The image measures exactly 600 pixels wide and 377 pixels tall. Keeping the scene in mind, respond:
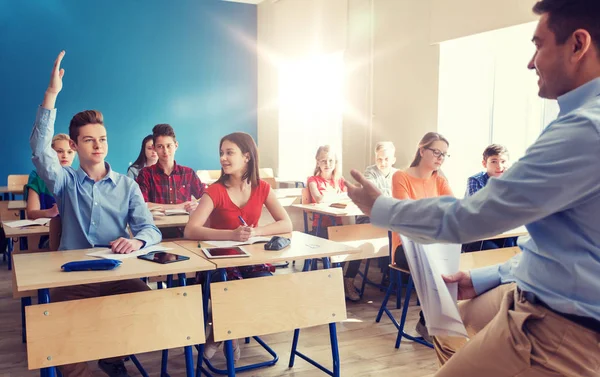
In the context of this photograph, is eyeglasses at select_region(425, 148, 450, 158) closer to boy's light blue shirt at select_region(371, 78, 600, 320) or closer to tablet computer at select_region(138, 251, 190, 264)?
tablet computer at select_region(138, 251, 190, 264)

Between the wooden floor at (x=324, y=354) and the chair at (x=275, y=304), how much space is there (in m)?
0.39

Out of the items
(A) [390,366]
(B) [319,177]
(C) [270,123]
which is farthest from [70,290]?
(C) [270,123]

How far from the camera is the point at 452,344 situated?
1444 mm

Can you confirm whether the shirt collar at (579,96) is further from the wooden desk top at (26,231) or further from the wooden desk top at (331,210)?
the wooden desk top at (331,210)

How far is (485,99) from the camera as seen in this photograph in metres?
4.53

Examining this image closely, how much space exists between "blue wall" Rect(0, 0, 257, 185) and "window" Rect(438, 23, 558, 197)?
13.1 feet

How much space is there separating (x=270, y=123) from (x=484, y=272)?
6497mm

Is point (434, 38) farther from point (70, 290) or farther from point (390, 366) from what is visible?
point (70, 290)

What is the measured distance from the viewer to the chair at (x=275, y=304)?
7.41ft

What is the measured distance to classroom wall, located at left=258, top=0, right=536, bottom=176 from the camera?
418cm

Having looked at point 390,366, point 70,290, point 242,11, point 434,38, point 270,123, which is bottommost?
point 390,366

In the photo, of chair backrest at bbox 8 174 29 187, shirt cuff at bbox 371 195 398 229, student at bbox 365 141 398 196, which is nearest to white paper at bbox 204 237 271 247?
shirt cuff at bbox 371 195 398 229

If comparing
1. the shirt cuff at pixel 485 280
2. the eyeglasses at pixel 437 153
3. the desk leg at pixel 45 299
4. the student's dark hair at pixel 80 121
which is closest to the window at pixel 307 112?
the eyeglasses at pixel 437 153

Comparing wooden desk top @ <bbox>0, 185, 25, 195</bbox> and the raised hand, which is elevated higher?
the raised hand
